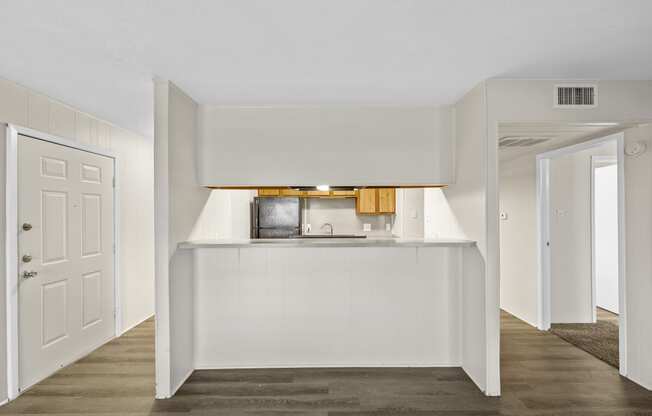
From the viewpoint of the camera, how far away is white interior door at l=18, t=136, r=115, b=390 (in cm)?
291

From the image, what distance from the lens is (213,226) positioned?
3.63m

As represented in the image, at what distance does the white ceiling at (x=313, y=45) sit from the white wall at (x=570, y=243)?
2017 millimetres

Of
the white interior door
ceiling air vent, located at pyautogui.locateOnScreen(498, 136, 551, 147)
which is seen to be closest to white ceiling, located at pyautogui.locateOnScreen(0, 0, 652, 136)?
the white interior door

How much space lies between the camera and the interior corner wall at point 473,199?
109 inches

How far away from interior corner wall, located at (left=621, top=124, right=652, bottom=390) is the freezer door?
4.09m

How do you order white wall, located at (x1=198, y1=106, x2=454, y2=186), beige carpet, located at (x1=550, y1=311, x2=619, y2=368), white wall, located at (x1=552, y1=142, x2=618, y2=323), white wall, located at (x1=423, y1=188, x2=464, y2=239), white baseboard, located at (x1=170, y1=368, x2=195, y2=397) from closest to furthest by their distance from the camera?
white baseboard, located at (x1=170, y1=368, x2=195, y2=397)
white wall, located at (x1=198, y1=106, x2=454, y2=186)
white wall, located at (x1=423, y1=188, x2=464, y2=239)
beige carpet, located at (x1=550, y1=311, x2=619, y2=368)
white wall, located at (x1=552, y1=142, x2=618, y2=323)

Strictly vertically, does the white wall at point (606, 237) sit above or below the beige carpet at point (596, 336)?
above

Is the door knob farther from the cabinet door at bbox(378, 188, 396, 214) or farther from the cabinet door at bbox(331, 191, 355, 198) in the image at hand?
the cabinet door at bbox(378, 188, 396, 214)

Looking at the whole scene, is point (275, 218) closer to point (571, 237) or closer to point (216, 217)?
point (216, 217)

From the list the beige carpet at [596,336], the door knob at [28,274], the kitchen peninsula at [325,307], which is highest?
the door knob at [28,274]

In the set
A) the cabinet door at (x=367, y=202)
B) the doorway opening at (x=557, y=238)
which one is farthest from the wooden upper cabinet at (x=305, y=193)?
the doorway opening at (x=557, y=238)

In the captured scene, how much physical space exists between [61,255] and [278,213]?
10.3 feet

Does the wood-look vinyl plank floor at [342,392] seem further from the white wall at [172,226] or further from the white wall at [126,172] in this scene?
the white wall at [126,172]

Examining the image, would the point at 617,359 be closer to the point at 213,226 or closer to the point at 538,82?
the point at 538,82
